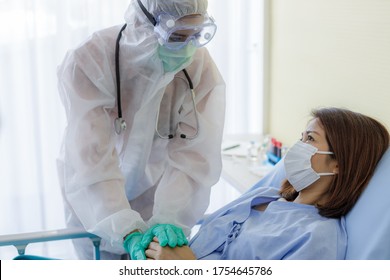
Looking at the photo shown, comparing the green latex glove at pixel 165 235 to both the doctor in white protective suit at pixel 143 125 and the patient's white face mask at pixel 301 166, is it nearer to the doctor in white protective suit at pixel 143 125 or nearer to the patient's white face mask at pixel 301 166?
the doctor in white protective suit at pixel 143 125

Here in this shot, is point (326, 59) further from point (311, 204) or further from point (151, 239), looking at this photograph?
point (151, 239)

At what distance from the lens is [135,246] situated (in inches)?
54.2

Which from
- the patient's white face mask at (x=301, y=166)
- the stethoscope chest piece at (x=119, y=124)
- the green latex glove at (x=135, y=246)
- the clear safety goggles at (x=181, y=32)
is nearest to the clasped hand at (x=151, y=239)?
the green latex glove at (x=135, y=246)

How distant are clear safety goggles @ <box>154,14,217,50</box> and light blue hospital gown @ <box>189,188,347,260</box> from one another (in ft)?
2.08

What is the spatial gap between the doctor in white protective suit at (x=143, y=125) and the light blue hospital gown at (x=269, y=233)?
10 centimetres

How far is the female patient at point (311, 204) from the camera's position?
4.62 feet

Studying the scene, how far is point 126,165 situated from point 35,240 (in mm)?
408

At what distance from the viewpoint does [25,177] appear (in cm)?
280

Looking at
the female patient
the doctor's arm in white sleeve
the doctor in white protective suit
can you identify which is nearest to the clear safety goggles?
the doctor in white protective suit

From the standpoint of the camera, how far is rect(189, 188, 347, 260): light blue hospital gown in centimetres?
138

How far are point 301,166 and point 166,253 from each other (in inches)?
22.7

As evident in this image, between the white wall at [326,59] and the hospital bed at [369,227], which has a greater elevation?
the white wall at [326,59]
